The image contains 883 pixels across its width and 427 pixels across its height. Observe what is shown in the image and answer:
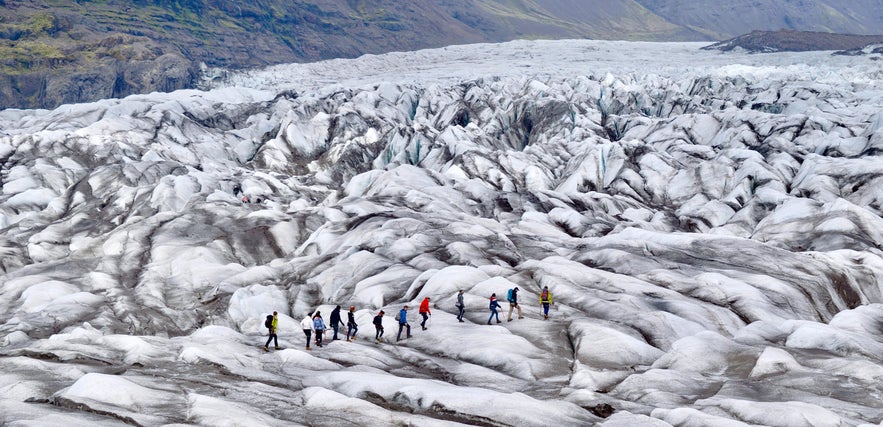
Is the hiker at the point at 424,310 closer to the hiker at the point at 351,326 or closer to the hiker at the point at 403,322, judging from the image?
the hiker at the point at 403,322

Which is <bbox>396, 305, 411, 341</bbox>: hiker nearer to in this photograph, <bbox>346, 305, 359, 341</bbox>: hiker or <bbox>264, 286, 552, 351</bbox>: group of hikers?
<bbox>264, 286, 552, 351</bbox>: group of hikers

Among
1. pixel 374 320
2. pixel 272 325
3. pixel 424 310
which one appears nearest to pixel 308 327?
pixel 272 325

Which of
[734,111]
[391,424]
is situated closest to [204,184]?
[391,424]

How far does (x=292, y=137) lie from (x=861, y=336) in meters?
133

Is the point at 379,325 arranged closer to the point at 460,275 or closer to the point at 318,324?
the point at 318,324

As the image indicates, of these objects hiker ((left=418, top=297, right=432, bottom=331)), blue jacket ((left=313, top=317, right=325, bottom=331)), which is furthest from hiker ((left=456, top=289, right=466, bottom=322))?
blue jacket ((left=313, top=317, right=325, bottom=331))

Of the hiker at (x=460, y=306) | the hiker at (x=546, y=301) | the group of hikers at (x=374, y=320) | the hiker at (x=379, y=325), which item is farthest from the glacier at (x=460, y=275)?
the hiker at (x=460, y=306)

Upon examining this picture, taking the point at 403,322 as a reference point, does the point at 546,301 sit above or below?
above

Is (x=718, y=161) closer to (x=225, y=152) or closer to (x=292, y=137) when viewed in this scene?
(x=292, y=137)

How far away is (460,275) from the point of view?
47188 mm

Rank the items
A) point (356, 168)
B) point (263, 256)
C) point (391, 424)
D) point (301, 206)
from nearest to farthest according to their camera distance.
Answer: point (391, 424) → point (263, 256) → point (301, 206) → point (356, 168)

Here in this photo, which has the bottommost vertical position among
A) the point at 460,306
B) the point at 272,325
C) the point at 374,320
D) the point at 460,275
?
the point at 460,275

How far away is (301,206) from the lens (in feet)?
311

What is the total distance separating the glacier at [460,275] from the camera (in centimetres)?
2569
